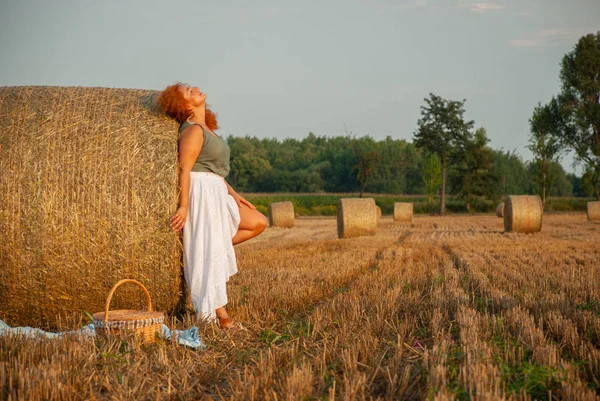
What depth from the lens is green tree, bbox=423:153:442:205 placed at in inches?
1988

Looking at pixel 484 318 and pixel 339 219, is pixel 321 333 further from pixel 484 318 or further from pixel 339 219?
pixel 339 219

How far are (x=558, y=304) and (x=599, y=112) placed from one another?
4128cm

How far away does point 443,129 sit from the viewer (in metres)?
48.4

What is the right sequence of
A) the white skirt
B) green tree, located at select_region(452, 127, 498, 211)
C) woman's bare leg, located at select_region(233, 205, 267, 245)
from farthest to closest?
green tree, located at select_region(452, 127, 498, 211) < woman's bare leg, located at select_region(233, 205, 267, 245) < the white skirt

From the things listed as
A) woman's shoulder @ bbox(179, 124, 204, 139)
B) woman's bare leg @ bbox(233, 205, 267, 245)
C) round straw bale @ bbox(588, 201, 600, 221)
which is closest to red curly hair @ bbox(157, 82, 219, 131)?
woman's shoulder @ bbox(179, 124, 204, 139)

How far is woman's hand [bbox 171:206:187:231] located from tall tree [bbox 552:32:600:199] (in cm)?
4210

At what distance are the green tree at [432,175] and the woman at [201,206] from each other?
152 ft

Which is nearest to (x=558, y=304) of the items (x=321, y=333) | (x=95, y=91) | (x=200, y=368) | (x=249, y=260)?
(x=321, y=333)

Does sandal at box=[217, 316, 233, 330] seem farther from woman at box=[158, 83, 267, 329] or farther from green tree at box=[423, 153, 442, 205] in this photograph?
green tree at box=[423, 153, 442, 205]

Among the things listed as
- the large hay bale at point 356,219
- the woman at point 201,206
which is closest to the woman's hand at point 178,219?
the woman at point 201,206

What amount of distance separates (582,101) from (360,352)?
147 ft

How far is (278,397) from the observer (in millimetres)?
2799

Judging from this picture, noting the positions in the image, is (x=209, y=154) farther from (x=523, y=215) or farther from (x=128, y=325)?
(x=523, y=215)

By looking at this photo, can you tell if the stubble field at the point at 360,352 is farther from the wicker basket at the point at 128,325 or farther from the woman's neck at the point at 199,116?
the woman's neck at the point at 199,116
